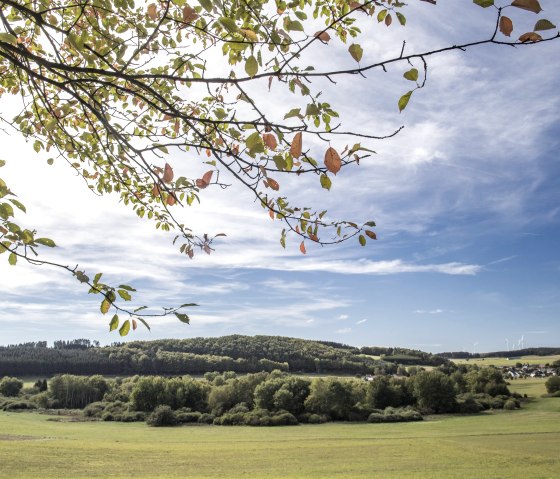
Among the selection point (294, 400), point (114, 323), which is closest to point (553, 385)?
point (294, 400)

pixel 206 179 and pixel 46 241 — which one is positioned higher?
pixel 206 179

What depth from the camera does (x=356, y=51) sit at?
263cm

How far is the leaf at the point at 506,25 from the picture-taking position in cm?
242

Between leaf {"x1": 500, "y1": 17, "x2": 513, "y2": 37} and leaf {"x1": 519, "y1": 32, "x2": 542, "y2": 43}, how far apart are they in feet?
0.32

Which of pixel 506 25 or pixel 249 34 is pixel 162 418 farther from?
pixel 506 25

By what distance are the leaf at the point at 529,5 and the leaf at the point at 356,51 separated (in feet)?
2.52

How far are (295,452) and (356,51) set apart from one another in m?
42.8

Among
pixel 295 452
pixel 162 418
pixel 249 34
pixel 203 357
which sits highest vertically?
pixel 249 34

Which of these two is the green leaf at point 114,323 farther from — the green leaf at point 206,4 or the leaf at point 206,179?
the green leaf at point 206,4

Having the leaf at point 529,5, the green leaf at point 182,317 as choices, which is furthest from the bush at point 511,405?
the leaf at point 529,5

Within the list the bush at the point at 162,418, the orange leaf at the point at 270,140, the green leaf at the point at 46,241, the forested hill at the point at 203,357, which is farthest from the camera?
the forested hill at the point at 203,357

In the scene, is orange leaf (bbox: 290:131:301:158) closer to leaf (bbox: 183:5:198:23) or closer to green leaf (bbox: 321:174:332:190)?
green leaf (bbox: 321:174:332:190)

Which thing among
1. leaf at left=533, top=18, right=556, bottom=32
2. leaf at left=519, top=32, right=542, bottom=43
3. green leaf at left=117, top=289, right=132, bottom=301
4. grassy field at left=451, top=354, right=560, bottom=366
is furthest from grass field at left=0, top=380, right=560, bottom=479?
grassy field at left=451, top=354, right=560, bottom=366

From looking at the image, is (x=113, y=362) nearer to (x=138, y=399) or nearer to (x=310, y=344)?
(x=138, y=399)
